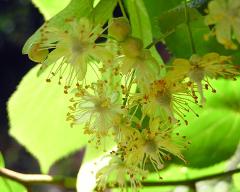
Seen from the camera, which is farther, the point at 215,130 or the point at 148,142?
the point at 215,130

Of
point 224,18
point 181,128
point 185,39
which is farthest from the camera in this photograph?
point 181,128

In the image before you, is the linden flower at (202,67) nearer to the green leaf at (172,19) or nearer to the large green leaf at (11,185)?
the green leaf at (172,19)

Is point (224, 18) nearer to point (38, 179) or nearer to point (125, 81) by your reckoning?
point (125, 81)

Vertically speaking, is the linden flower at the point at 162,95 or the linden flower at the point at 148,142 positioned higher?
the linden flower at the point at 162,95

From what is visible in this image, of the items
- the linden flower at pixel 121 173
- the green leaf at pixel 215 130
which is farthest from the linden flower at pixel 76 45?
the green leaf at pixel 215 130

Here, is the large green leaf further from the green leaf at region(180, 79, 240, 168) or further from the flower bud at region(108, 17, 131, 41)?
the flower bud at region(108, 17, 131, 41)

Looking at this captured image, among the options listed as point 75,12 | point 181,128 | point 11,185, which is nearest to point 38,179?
point 11,185

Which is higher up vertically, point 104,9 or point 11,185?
point 104,9
